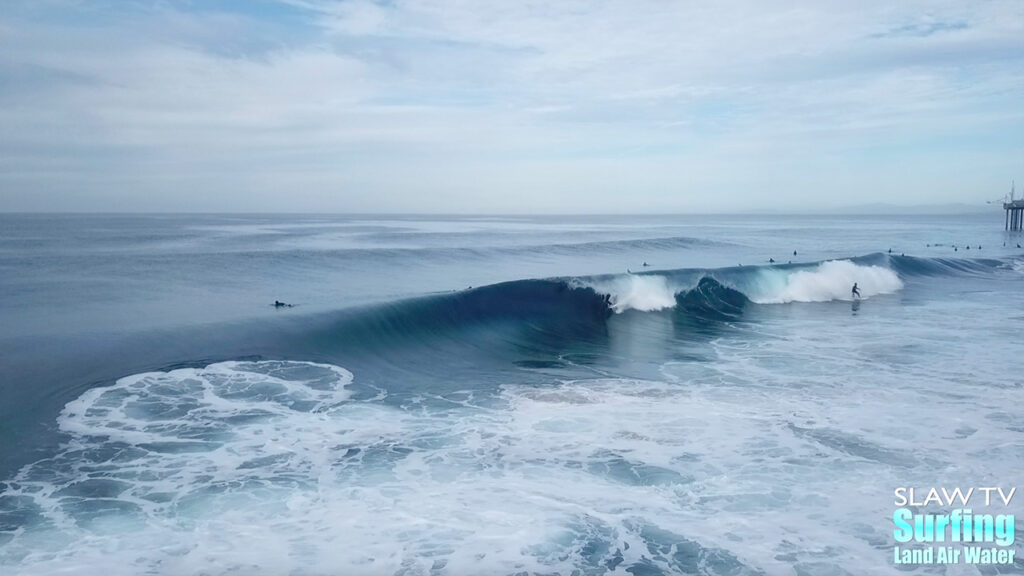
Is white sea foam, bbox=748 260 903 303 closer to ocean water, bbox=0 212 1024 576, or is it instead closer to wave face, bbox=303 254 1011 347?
wave face, bbox=303 254 1011 347

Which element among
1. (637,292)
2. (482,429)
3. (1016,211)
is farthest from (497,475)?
(1016,211)

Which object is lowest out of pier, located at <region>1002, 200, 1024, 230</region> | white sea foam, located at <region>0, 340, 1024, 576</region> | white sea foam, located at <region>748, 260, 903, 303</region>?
white sea foam, located at <region>0, 340, 1024, 576</region>

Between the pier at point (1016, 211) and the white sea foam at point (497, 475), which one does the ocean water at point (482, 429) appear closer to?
the white sea foam at point (497, 475)

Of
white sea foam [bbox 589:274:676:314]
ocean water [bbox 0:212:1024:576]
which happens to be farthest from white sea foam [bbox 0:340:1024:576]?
white sea foam [bbox 589:274:676:314]

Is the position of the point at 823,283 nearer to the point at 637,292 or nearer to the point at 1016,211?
the point at 637,292

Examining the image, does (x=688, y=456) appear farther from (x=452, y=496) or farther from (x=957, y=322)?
(x=957, y=322)

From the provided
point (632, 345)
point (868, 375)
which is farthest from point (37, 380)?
point (868, 375)
